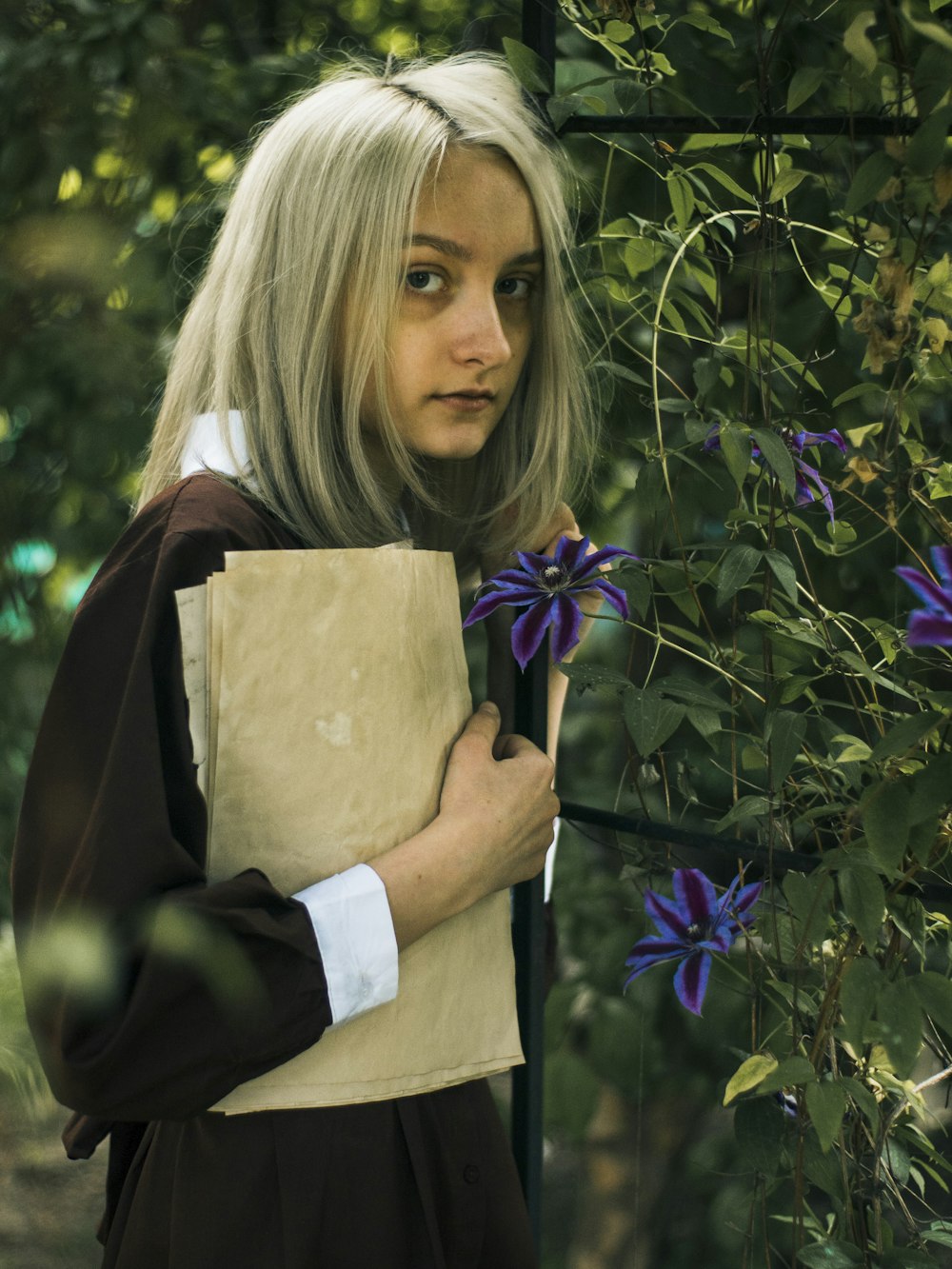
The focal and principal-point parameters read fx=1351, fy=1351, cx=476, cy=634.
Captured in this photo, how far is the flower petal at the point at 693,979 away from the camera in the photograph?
935 millimetres

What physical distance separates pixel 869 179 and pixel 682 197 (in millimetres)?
272

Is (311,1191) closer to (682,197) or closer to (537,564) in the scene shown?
(537,564)

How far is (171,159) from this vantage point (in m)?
1.58

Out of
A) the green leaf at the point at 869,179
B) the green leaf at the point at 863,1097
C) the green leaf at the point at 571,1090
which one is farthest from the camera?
the green leaf at the point at 571,1090

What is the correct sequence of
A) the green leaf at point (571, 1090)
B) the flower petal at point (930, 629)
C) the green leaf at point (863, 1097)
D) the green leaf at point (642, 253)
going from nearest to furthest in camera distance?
the flower petal at point (930, 629), the green leaf at point (863, 1097), the green leaf at point (642, 253), the green leaf at point (571, 1090)

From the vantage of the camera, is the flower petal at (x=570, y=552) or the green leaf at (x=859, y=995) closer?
the green leaf at (x=859, y=995)

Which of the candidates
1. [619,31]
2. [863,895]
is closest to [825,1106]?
[863,895]

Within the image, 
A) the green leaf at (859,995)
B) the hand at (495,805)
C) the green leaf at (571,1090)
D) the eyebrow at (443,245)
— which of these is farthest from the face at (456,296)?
the green leaf at (571,1090)

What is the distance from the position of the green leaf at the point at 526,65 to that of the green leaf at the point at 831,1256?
78 cm

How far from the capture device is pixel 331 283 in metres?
0.90

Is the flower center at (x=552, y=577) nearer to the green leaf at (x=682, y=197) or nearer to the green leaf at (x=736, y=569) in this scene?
the green leaf at (x=736, y=569)

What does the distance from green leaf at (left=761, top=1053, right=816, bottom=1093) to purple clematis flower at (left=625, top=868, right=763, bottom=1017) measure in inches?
5.4

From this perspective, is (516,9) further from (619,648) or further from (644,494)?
(644,494)

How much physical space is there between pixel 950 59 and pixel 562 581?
0.38m
